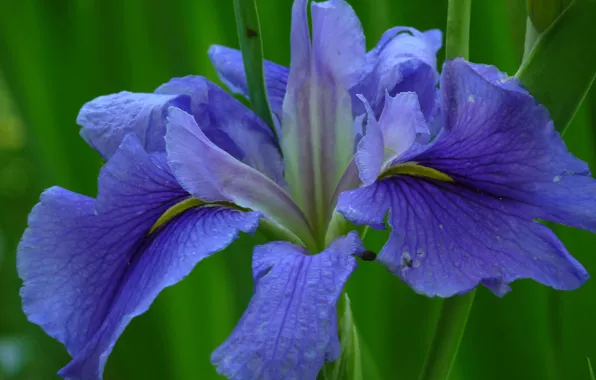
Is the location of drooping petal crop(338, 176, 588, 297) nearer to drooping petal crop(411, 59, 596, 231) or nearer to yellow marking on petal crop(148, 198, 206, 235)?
drooping petal crop(411, 59, 596, 231)

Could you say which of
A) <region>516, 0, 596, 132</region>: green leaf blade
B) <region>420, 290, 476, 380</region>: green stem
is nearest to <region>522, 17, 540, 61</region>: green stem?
<region>516, 0, 596, 132</region>: green leaf blade

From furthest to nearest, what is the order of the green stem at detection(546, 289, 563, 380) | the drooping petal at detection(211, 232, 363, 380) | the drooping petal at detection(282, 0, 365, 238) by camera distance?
the green stem at detection(546, 289, 563, 380), the drooping petal at detection(282, 0, 365, 238), the drooping petal at detection(211, 232, 363, 380)

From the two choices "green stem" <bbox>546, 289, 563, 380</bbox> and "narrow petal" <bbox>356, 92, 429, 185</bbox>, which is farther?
"green stem" <bbox>546, 289, 563, 380</bbox>

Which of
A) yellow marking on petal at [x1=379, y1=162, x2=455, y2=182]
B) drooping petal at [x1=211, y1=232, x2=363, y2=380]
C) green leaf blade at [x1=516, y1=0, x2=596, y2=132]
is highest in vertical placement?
green leaf blade at [x1=516, y1=0, x2=596, y2=132]

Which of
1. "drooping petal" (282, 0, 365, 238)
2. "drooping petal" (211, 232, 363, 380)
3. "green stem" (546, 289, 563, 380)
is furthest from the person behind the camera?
"green stem" (546, 289, 563, 380)

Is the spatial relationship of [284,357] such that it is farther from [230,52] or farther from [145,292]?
[230,52]

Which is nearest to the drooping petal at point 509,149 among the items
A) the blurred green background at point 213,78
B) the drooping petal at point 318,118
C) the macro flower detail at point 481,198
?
the macro flower detail at point 481,198

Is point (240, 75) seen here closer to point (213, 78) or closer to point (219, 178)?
point (219, 178)
